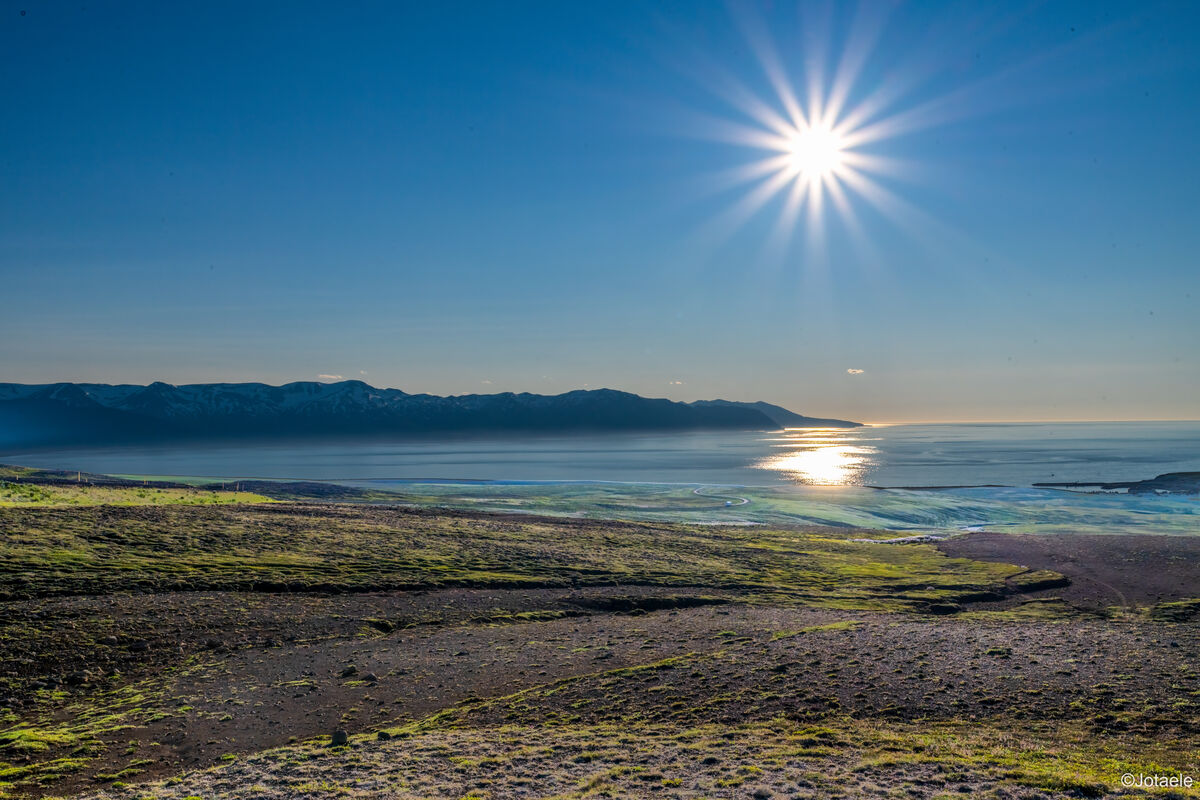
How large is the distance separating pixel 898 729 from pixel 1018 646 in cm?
866

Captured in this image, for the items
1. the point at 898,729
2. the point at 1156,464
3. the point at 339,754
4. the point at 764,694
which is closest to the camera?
the point at 339,754

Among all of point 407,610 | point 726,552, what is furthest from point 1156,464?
point 407,610

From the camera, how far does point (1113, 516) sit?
7131 cm

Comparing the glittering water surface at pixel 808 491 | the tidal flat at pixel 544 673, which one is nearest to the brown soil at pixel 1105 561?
the tidal flat at pixel 544 673

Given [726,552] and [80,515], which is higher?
[80,515]

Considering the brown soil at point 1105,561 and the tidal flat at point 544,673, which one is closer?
the tidal flat at point 544,673

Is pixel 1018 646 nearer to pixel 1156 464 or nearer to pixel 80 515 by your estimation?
pixel 80 515

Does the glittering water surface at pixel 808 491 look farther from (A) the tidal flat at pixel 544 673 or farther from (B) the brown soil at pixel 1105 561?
(A) the tidal flat at pixel 544 673

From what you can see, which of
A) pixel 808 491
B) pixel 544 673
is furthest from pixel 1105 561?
pixel 808 491

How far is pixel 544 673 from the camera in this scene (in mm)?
19656

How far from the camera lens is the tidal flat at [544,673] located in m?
12.5

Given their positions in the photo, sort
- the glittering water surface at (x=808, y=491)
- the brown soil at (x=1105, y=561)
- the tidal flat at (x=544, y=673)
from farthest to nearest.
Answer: the glittering water surface at (x=808, y=491)
the brown soil at (x=1105, y=561)
the tidal flat at (x=544, y=673)

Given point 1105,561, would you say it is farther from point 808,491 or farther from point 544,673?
point 808,491

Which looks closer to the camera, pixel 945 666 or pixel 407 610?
pixel 945 666
